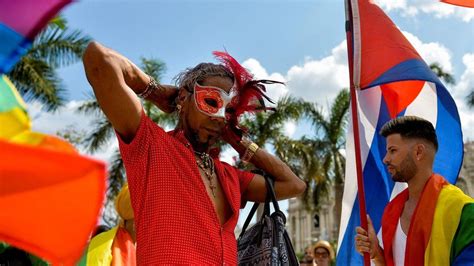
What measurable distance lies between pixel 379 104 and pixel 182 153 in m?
2.05

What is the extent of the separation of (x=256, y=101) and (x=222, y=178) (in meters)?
0.51

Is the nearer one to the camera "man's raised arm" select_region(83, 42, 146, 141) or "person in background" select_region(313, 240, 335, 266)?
"man's raised arm" select_region(83, 42, 146, 141)

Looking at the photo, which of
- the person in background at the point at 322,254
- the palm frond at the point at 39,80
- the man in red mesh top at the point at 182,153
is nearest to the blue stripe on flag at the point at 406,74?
the man in red mesh top at the point at 182,153

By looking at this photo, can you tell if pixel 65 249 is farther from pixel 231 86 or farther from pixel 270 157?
pixel 270 157

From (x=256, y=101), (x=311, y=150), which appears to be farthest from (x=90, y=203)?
(x=311, y=150)

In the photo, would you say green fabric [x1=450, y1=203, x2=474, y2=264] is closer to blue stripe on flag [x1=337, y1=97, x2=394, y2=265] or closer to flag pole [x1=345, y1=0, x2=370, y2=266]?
flag pole [x1=345, y1=0, x2=370, y2=266]

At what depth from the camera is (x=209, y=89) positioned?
268 centimetres

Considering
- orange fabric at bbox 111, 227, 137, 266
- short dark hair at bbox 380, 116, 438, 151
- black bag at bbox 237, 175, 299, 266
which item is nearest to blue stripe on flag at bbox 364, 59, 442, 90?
short dark hair at bbox 380, 116, 438, 151

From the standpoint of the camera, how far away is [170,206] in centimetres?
237

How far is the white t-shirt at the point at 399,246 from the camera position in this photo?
3.10m

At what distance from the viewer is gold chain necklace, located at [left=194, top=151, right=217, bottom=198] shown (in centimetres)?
266

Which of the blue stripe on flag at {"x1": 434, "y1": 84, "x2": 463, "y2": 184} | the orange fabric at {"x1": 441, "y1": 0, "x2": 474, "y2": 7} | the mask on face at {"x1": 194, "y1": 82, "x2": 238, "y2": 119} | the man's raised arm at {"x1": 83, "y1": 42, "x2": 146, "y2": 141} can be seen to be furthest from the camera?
the blue stripe on flag at {"x1": 434, "y1": 84, "x2": 463, "y2": 184}

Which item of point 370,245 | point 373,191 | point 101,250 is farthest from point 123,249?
point 370,245

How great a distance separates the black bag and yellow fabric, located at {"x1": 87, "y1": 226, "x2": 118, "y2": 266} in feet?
5.39
